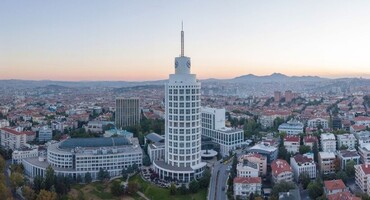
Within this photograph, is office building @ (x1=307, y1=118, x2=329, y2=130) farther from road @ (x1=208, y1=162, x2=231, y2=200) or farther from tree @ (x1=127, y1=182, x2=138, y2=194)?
tree @ (x1=127, y1=182, x2=138, y2=194)

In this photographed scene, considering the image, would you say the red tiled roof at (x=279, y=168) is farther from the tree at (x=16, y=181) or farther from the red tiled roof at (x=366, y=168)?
the tree at (x=16, y=181)

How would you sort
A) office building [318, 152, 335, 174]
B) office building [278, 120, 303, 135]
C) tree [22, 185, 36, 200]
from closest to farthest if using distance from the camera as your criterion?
1. tree [22, 185, 36, 200]
2. office building [318, 152, 335, 174]
3. office building [278, 120, 303, 135]

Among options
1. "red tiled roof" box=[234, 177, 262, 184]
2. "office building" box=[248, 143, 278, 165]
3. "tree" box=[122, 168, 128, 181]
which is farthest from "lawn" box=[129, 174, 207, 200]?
"office building" box=[248, 143, 278, 165]

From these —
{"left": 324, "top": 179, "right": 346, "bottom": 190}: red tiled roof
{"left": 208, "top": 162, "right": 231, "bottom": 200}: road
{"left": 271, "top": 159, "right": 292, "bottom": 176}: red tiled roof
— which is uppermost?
{"left": 271, "top": 159, "right": 292, "bottom": 176}: red tiled roof

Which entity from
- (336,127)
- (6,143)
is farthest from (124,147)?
(336,127)

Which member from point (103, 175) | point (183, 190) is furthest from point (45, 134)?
point (183, 190)

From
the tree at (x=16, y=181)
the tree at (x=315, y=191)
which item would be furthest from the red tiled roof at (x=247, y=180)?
the tree at (x=16, y=181)
